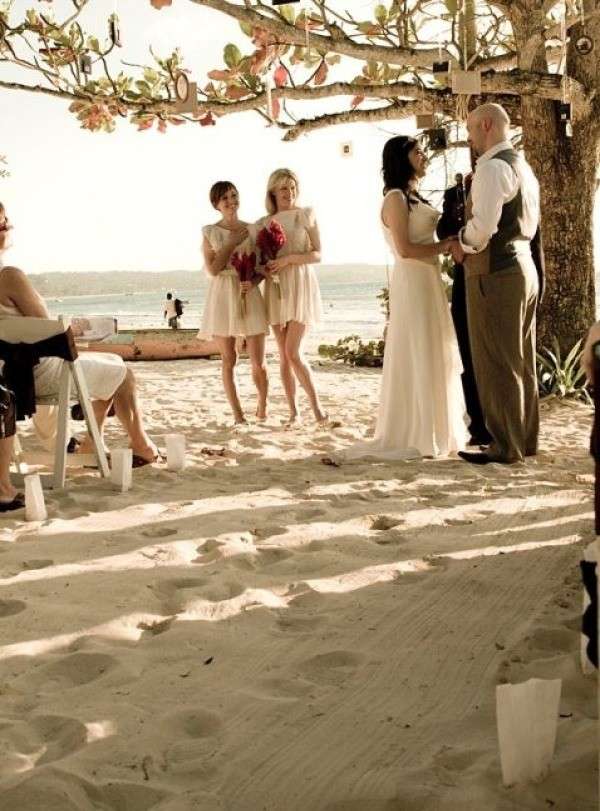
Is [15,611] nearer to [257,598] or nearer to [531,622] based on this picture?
[257,598]

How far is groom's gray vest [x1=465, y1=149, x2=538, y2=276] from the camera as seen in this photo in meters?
5.14

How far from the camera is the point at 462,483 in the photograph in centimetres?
481

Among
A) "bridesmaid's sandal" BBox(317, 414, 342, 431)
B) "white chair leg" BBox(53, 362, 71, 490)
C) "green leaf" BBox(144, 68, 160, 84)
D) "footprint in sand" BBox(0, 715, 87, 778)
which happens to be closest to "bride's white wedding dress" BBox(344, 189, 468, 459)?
"bridesmaid's sandal" BBox(317, 414, 342, 431)

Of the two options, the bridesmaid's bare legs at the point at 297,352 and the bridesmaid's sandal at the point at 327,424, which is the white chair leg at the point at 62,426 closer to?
the bridesmaid's bare legs at the point at 297,352

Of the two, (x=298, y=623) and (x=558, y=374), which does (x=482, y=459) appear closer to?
(x=558, y=374)

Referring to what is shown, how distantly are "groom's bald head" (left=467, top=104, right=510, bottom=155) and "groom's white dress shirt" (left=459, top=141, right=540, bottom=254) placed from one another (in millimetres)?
44

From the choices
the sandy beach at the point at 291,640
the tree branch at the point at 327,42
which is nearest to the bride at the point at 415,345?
the sandy beach at the point at 291,640

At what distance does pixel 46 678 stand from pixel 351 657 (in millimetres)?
824

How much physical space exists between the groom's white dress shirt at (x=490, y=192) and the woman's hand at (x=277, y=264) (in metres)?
1.70

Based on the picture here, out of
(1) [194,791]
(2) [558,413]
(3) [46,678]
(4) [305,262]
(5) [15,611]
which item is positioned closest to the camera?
→ (1) [194,791]

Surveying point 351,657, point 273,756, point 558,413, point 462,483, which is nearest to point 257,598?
point 351,657

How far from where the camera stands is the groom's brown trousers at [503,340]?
5230 millimetres

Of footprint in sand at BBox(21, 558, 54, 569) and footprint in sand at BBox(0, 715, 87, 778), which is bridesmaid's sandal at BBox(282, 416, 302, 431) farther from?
footprint in sand at BBox(0, 715, 87, 778)

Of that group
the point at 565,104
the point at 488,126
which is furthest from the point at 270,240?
the point at 565,104
